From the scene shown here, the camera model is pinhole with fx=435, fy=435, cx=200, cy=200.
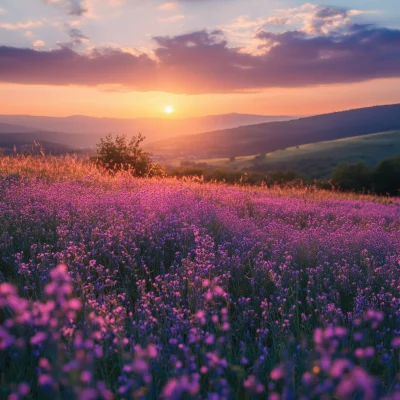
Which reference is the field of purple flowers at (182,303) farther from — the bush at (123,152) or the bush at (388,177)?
the bush at (388,177)

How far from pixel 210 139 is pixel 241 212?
12703cm

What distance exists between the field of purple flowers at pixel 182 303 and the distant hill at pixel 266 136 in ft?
290

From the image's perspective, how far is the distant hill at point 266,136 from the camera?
118 m

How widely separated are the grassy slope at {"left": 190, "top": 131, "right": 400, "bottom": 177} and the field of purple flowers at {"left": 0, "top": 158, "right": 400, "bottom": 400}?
74.4 metres

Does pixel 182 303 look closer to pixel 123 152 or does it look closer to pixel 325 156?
pixel 123 152

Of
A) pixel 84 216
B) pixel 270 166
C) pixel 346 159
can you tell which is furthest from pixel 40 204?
pixel 346 159

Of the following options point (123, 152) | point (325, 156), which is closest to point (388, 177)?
point (123, 152)

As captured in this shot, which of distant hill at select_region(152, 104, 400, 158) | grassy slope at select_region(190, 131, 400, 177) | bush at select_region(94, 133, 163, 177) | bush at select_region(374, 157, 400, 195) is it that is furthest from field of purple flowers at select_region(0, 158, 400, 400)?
distant hill at select_region(152, 104, 400, 158)

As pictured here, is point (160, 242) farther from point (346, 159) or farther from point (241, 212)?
point (346, 159)

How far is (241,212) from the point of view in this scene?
26.3ft

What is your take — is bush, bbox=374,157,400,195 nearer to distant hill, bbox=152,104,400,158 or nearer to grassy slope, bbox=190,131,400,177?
grassy slope, bbox=190,131,400,177

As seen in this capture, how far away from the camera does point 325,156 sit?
96438mm

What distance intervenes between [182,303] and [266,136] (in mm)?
155928

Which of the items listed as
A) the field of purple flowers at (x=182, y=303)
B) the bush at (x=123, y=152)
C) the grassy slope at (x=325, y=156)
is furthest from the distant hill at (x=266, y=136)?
the field of purple flowers at (x=182, y=303)
